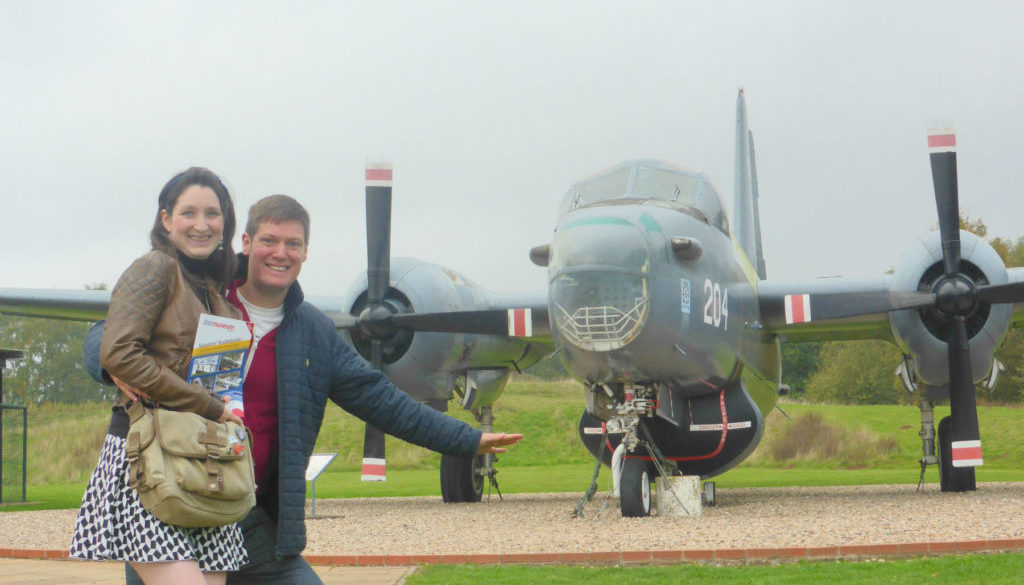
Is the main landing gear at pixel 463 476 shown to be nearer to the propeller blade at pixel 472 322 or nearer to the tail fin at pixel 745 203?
the propeller blade at pixel 472 322

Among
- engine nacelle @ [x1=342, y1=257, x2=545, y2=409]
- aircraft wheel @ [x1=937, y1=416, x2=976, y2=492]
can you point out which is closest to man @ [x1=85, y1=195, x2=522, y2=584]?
engine nacelle @ [x1=342, y1=257, x2=545, y2=409]

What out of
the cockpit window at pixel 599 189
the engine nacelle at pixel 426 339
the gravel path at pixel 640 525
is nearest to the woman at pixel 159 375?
the gravel path at pixel 640 525

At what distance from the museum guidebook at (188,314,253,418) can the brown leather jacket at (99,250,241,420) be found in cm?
4

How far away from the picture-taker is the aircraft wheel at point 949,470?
47.8ft

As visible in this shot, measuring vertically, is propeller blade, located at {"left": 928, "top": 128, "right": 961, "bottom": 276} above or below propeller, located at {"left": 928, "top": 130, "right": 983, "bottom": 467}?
above

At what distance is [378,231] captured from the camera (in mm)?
14688

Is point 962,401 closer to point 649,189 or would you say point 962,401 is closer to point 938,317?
point 938,317

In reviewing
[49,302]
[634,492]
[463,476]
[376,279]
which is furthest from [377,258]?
[634,492]

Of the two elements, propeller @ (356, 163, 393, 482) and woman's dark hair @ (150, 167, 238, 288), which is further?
propeller @ (356, 163, 393, 482)

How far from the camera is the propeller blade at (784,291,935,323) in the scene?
1331 centimetres

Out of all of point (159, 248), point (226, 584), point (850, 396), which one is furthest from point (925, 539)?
point (850, 396)

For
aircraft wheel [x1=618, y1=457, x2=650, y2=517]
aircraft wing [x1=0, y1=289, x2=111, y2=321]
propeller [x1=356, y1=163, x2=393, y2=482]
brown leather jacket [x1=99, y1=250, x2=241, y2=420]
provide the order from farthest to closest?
1. aircraft wing [x1=0, y1=289, x2=111, y2=321]
2. propeller [x1=356, y1=163, x2=393, y2=482]
3. aircraft wheel [x1=618, y1=457, x2=650, y2=517]
4. brown leather jacket [x1=99, y1=250, x2=241, y2=420]

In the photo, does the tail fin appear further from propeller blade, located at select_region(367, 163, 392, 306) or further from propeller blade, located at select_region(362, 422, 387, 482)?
propeller blade, located at select_region(362, 422, 387, 482)

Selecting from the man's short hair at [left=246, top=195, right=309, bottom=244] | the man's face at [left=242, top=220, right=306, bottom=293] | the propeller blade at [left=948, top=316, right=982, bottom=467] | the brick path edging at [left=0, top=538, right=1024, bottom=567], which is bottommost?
the brick path edging at [left=0, top=538, right=1024, bottom=567]
